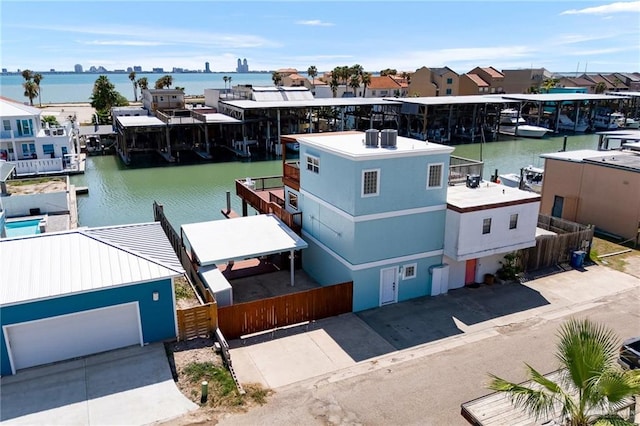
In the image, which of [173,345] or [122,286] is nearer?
[122,286]

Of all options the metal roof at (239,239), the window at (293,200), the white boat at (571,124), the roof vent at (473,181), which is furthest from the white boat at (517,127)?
the metal roof at (239,239)

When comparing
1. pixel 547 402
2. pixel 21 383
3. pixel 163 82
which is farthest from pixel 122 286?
pixel 163 82

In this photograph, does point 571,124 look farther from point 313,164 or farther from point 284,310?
point 284,310

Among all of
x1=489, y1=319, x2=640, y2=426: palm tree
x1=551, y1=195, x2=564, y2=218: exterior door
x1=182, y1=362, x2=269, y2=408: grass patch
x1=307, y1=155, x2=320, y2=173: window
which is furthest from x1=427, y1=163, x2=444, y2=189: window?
x1=551, y1=195, x2=564, y2=218: exterior door

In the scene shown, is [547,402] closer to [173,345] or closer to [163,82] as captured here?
[173,345]

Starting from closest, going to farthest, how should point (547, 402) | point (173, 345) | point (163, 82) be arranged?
point (547, 402) < point (173, 345) < point (163, 82)

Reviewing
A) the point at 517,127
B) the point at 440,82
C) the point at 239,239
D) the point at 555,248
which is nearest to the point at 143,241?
the point at 239,239
